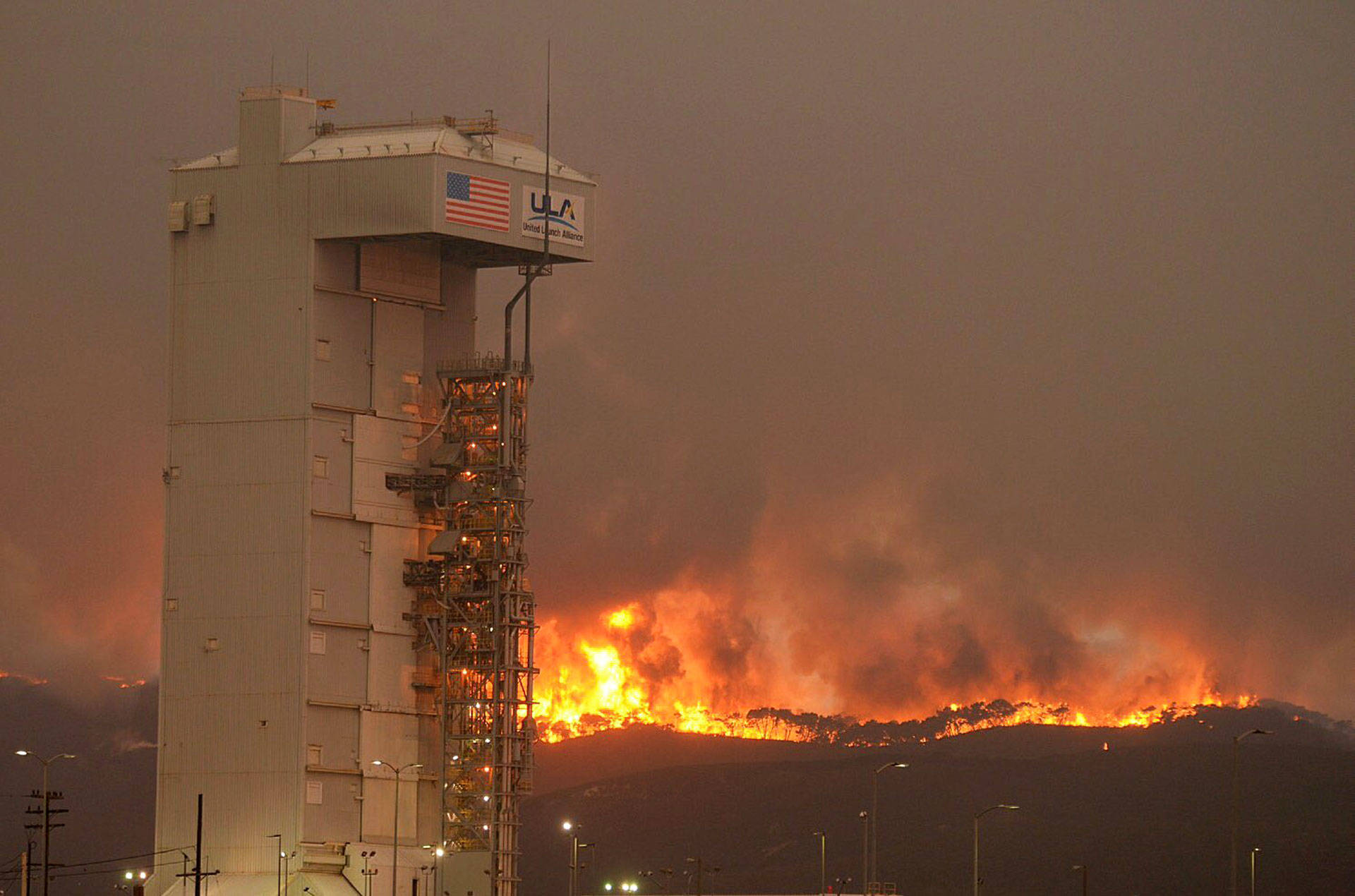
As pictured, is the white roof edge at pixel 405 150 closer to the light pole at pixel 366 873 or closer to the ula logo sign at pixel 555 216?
the ula logo sign at pixel 555 216

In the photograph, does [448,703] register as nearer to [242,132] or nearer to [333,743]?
[333,743]

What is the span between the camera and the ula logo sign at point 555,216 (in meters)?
114

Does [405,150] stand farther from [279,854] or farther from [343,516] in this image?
[279,854]

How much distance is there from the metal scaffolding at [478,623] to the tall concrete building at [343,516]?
0.13 metres

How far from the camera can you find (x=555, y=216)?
11531cm

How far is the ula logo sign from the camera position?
11406cm

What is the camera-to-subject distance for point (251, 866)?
106500 mm

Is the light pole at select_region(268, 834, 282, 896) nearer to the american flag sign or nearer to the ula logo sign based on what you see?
the american flag sign

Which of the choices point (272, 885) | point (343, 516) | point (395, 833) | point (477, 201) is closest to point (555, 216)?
point (477, 201)

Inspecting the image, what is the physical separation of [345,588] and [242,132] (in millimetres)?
23031

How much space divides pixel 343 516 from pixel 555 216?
1855 cm

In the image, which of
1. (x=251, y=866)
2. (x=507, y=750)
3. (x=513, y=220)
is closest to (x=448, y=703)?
(x=507, y=750)

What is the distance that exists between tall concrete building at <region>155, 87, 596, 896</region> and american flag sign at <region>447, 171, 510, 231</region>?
0.11 m

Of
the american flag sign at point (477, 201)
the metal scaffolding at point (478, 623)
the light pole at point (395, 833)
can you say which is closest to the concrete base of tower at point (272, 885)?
the light pole at point (395, 833)
